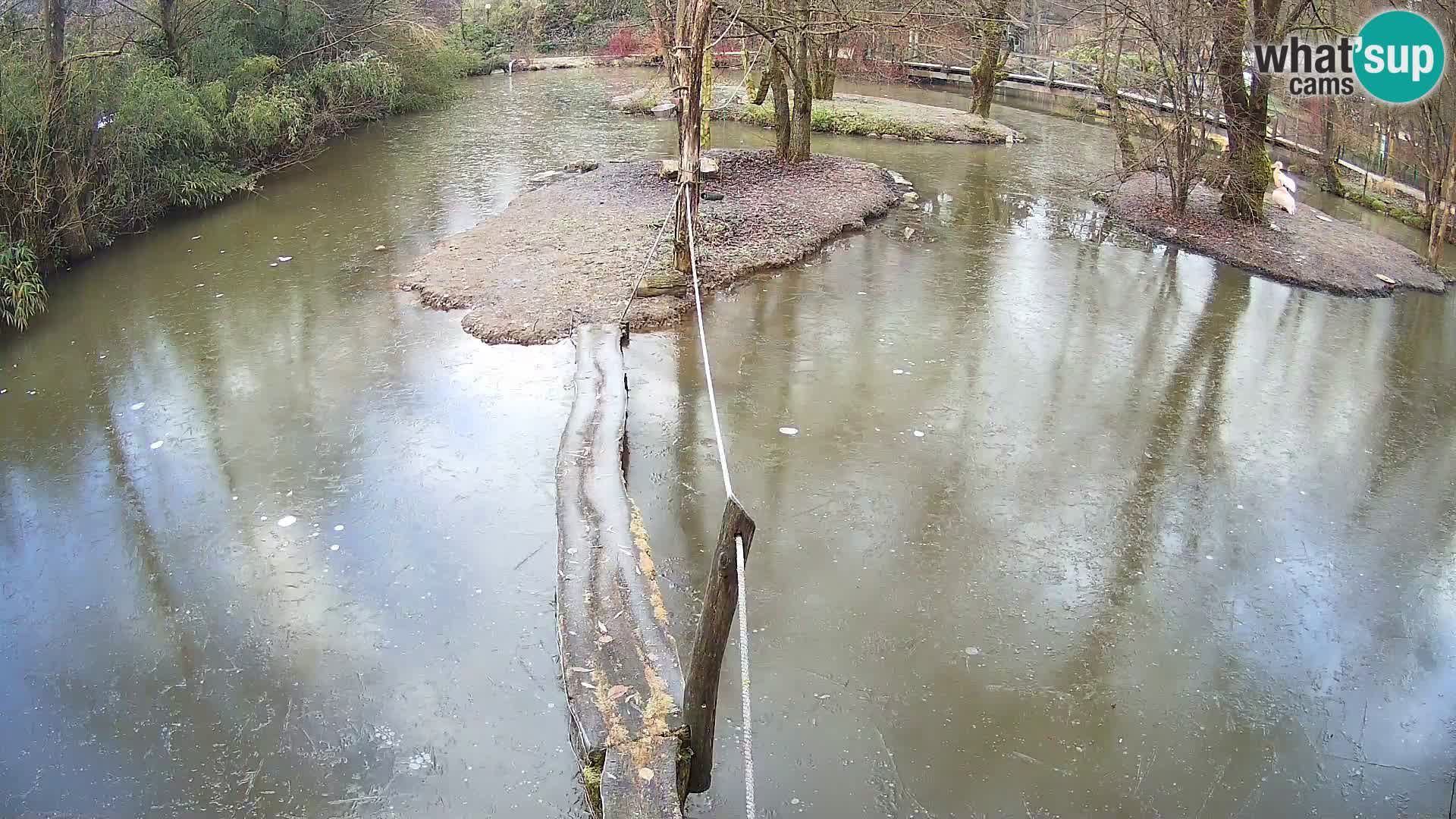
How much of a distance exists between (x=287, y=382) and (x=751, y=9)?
1029cm

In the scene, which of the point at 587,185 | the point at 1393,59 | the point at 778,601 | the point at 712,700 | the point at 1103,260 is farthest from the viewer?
the point at 587,185

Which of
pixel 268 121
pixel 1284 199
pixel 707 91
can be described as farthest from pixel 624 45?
pixel 1284 199

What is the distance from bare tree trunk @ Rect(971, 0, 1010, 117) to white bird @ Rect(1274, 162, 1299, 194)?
18.3ft

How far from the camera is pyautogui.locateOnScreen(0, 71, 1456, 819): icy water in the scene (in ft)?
13.3

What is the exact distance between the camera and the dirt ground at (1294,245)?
34.3 ft

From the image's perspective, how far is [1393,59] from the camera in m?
11.8

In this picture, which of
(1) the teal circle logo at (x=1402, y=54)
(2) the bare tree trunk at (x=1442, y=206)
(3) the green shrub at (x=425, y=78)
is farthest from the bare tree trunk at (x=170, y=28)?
(2) the bare tree trunk at (x=1442, y=206)

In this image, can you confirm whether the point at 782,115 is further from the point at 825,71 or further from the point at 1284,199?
the point at 1284,199

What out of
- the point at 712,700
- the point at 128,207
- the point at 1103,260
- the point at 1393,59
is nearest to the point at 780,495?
the point at 712,700

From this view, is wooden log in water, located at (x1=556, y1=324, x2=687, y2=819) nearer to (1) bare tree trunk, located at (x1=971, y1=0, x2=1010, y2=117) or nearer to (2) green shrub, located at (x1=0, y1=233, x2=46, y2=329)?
(2) green shrub, located at (x1=0, y1=233, x2=46, y2=329)

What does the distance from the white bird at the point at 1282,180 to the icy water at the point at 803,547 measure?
3065 mm

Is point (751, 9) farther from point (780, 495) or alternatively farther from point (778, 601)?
point (778, 601)

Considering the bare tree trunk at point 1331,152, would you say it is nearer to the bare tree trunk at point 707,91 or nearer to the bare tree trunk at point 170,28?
the bare tree trunk at point 707,91

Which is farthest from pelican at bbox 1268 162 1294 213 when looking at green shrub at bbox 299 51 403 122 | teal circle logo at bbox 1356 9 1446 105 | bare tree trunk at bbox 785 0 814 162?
green shrub at bbox 299 51 403 122
